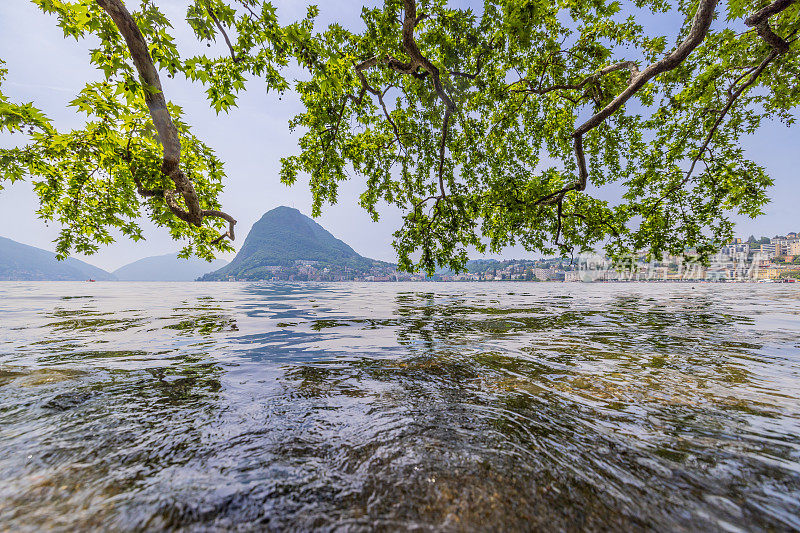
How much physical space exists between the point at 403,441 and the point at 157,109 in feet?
38.8

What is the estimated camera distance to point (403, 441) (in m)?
3.59

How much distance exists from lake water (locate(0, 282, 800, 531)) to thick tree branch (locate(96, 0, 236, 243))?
21.4 ft

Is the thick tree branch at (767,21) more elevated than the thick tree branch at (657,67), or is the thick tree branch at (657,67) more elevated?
the thick tree branch at (767,21)

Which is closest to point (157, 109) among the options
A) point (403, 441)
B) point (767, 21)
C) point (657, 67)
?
point (403, 441)

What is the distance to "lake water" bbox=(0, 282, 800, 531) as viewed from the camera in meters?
2.42

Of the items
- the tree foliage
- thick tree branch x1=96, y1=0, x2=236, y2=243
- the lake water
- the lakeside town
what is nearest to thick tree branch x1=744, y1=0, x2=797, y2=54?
the tree foliage

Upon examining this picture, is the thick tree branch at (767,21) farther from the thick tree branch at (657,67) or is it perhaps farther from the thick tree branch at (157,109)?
the thick tree branch at (157,109)

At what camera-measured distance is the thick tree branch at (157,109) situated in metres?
7.66

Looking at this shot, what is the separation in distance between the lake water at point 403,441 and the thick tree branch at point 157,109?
6517mm

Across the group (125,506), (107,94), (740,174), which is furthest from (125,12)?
(740,174)

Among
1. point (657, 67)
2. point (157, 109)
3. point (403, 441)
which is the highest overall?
point (657, 67)

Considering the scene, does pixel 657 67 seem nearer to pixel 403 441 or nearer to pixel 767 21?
pixel 767 21

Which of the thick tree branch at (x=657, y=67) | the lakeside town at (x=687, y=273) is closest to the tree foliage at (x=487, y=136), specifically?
the thick tree branch at (x=657, y=67)

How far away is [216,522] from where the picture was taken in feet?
7.59
